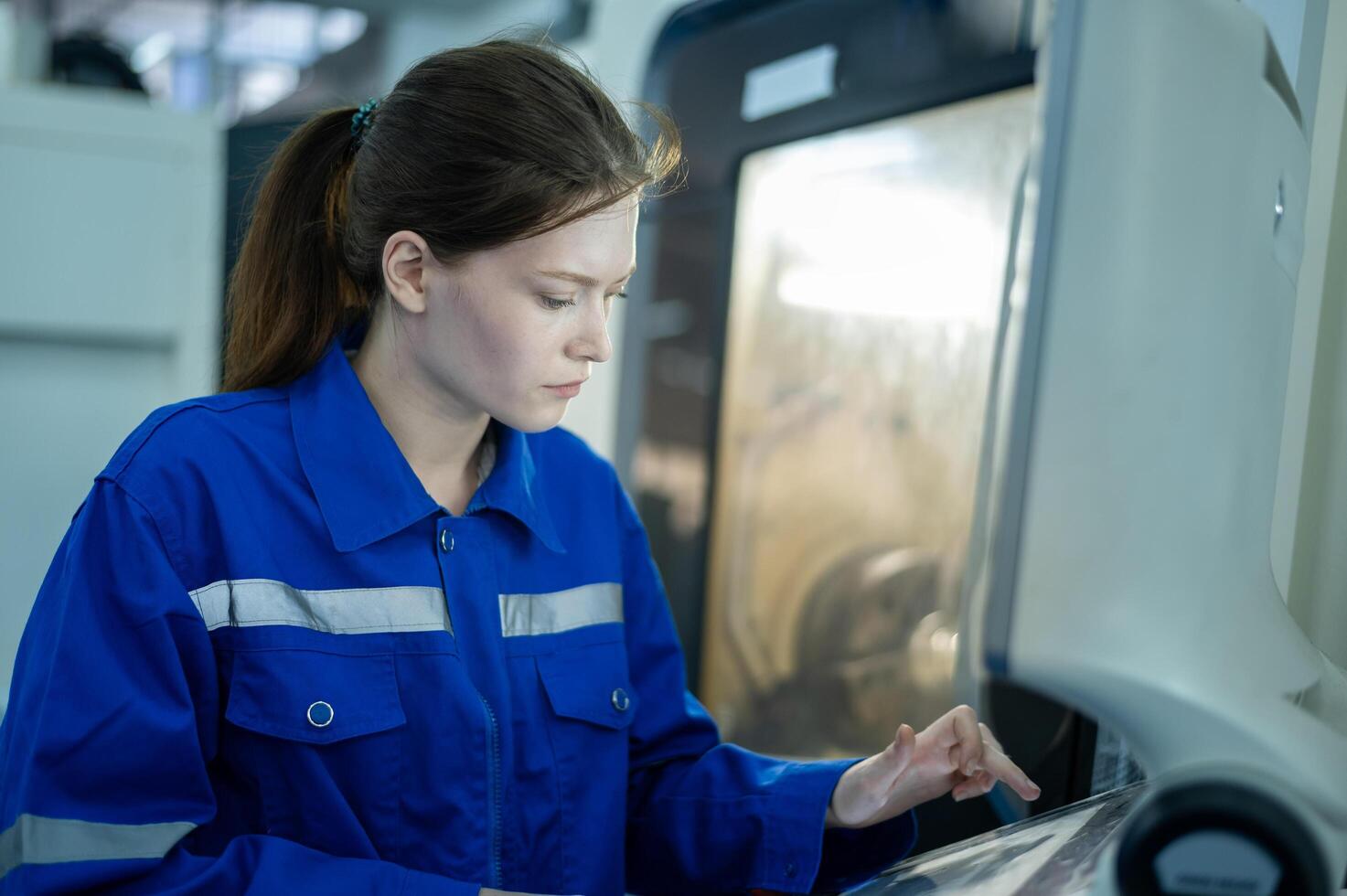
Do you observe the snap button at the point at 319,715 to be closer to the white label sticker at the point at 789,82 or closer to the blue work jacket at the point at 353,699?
the blue work jacket at the point at 353,699

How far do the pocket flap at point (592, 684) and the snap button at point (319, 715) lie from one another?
0.80 feet

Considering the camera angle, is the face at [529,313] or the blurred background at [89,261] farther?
the blurred background at [89,261]

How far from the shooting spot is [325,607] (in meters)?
1.20

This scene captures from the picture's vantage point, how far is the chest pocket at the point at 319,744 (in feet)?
3.79

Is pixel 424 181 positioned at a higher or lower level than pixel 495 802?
higher

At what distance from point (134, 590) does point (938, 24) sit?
1755mm

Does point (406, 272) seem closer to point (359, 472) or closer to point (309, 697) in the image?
point (359, 472)

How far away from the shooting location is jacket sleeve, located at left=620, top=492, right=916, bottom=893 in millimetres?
1281

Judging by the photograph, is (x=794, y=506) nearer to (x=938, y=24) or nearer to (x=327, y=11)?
(x=938, y=24)

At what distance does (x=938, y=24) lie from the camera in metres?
2.23

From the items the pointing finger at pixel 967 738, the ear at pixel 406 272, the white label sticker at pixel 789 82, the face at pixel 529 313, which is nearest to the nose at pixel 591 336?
the face at pixel 529 313

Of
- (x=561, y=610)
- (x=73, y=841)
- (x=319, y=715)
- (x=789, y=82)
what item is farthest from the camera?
(x=789, y=82)

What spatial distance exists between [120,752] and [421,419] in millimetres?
477

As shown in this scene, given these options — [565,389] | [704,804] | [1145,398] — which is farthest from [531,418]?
[1145,398]
